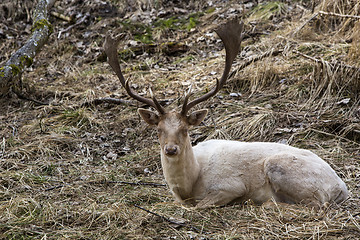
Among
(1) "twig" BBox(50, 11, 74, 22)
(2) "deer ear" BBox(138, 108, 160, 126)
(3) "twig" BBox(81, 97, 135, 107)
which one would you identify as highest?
(2) "deer ear" BBox(138, 108, 160, 126)

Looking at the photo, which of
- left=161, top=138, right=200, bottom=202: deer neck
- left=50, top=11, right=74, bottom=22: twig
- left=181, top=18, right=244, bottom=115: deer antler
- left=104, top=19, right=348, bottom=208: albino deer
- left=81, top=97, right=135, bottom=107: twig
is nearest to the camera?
left=104, top=19, right=348, bottom=208: albino deer

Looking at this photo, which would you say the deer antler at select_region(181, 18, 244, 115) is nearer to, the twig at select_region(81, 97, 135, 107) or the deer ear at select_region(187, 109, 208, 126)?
the deer ear at select_region(187, 109, 208, 126)

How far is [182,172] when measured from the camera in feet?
18.1

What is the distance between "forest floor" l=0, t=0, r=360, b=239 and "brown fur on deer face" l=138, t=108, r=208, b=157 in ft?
2.37

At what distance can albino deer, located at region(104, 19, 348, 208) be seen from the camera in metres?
5.34

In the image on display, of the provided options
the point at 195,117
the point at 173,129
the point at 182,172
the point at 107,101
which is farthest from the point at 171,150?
the point at 107,101

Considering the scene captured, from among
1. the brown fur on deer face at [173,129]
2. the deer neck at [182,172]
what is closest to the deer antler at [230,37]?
the brown fur on deer face at [173,129]

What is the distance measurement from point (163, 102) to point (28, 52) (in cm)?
304

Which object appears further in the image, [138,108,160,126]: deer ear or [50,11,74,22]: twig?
[50,11,74,22]: twig

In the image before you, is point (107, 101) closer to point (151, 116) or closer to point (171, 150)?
point (151, 116)

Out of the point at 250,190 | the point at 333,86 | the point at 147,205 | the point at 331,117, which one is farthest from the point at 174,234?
the point at 333,86

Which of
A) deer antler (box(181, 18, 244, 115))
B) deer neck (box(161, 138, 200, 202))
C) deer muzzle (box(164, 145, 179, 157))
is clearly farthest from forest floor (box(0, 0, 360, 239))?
deer antler (box(181, 18, 244, 115))

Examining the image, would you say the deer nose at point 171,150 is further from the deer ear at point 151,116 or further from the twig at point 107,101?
the twig at point 107,101

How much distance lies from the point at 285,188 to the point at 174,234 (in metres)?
1.66
